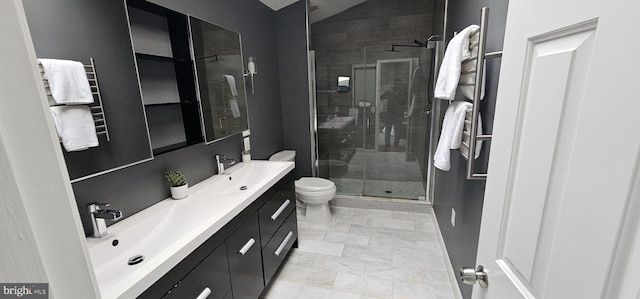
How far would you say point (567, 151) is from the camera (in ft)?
1.67

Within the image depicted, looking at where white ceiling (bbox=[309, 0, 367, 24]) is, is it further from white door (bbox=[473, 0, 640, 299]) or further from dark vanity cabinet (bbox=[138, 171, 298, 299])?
white door (bbox=[473, 0, 640, 299])

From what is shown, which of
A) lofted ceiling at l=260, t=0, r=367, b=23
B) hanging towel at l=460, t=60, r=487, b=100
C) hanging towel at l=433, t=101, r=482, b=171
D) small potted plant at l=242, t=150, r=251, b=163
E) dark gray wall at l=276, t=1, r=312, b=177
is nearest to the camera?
hanging towel at l=460, t=60, r=487, b=100

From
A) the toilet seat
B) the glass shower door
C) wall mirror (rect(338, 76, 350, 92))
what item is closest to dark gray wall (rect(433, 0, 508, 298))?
the glass shower door

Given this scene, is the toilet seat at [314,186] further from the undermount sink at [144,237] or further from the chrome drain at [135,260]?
the chrome drain at [135,260]

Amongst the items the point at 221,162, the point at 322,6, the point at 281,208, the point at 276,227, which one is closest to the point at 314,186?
the point at 281,208

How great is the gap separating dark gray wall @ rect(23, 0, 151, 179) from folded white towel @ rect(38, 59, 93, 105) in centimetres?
3

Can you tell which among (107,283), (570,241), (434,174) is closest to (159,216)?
(107,283)

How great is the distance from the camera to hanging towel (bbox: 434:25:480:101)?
134 centimetres

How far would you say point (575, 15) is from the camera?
1.61ft

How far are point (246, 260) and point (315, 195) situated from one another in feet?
4.29

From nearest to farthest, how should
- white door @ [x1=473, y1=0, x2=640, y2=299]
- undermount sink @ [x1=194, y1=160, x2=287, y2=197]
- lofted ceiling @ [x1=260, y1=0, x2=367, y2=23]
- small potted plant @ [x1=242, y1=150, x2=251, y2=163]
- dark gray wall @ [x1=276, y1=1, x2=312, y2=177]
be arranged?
white door @ [x1=473, y1=0, x2=640, y2=299] < undermount sink @ [x1=194, y1=160, x2=287, y2=197] < small potted plant @ [x1=242, y1=150, x2=251, y2=163] < lofted ceiling @ [x1=260, y1=0, x2=367, y2=23] < dark gray wall @ [x1=276, y1=1, x2=312, y2=177]

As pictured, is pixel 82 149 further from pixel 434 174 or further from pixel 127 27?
pixel 434 174

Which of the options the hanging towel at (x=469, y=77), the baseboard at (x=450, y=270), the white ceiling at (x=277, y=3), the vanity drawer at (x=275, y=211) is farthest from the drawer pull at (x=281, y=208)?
the white ceiling at (x=277, y=3)

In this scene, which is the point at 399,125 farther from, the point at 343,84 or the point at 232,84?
the point at 232,84
